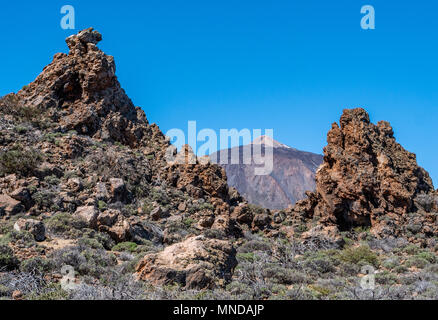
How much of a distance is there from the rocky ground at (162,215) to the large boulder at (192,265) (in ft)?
0.09

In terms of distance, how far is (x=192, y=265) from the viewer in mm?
7008

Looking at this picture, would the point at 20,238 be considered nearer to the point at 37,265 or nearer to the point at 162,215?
the point at 37,265

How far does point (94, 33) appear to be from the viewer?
2377 cm

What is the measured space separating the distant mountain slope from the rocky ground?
47.6m

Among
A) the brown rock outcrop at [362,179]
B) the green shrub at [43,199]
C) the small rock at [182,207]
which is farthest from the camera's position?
the brown rock outcrop at [362,179]

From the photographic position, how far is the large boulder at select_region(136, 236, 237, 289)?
22.3ft

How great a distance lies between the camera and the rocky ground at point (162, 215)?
287 inches

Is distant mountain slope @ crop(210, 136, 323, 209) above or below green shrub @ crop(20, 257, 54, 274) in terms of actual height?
above

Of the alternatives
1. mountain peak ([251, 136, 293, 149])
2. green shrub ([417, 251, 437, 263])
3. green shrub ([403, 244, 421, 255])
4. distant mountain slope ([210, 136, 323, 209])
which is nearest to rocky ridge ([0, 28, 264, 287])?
green shrub ([403, 244, 421, 255])

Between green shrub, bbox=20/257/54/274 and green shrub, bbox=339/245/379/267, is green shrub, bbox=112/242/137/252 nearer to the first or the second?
green shrub, bbox=20/257/54/274

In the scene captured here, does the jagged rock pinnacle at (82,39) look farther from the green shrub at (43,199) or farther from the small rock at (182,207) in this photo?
the small rock at (182,207)

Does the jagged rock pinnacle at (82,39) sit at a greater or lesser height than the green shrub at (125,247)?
greater

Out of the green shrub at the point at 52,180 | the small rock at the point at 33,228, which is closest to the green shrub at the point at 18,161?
the green shrub at the point at 52,180
